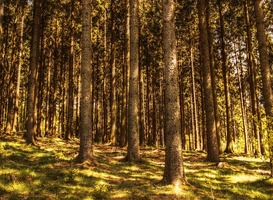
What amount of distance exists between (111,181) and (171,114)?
3.05 metres

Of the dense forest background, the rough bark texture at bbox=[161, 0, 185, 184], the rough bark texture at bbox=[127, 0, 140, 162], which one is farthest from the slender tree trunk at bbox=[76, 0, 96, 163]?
the dense forest background

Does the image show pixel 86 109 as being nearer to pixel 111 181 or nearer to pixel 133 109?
pixel 133 109

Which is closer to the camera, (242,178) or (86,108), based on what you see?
(242,178)

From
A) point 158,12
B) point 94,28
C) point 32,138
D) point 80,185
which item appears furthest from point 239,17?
point 80,185

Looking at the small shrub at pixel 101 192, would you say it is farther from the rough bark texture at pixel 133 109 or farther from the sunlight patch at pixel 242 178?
the sunlight patch at pixel 242 178

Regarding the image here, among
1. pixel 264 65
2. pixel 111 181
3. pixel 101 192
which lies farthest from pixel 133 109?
pixel 264 65

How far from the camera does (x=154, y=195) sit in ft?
23.2

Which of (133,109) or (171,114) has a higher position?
(133,109)

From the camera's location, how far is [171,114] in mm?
8180

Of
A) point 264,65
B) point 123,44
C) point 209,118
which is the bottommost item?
point 209,118

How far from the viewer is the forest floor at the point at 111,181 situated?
7211 mm

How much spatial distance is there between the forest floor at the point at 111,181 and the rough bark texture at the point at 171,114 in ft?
1.53

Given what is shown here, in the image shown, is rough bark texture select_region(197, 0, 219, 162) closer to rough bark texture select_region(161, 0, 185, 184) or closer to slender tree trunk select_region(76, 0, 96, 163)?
rough bark texture select_region(161, 0, 185, 184)

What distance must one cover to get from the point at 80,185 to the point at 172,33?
559 cm
